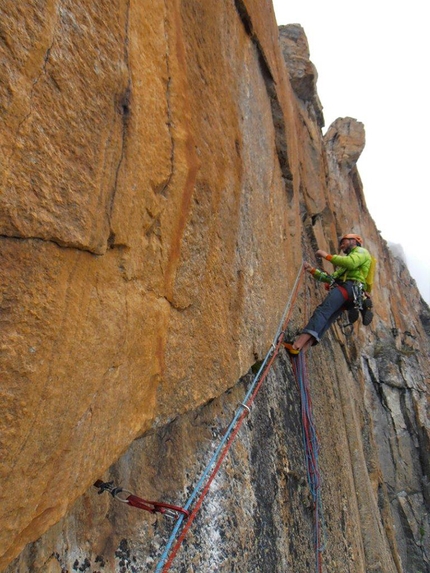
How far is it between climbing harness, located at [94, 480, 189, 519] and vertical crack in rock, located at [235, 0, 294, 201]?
9.99 ft

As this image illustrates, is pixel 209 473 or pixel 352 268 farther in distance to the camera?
pixel 352 268

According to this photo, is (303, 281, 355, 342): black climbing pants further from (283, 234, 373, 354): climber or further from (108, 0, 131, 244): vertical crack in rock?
(108, 0, 131, 244): vertical crack in rock

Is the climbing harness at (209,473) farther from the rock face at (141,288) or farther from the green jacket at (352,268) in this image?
the green jacket at (352,268)

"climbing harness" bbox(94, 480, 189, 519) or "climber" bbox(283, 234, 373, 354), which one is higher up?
"climber" bbox(283, 234, 373, 354)

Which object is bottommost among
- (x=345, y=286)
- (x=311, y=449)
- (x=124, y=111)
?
(x=311, y=449)

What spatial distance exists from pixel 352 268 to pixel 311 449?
2271mm

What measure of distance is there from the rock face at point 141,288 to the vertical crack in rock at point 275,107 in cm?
2

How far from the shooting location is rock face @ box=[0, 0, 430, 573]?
1.21 m

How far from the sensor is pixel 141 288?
5.64 ft

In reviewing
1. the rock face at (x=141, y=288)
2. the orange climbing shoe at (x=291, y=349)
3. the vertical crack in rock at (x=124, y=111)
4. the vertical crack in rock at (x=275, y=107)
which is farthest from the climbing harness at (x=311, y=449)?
the vertical crack in rock at (x=124, y=111)

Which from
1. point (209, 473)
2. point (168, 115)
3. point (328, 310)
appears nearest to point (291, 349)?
point (328, 310)

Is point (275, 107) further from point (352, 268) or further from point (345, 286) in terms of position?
point (345, 286)

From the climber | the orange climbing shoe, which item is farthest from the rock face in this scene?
the climber

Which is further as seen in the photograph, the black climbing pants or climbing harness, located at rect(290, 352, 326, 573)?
the black climbing pants
